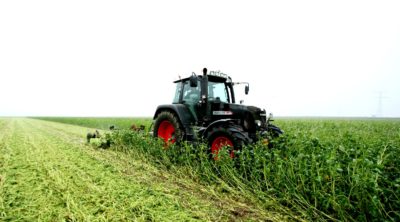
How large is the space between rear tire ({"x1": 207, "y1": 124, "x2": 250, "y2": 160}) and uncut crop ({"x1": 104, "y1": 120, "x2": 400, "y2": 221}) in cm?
20

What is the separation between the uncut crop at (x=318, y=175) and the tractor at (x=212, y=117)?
14.6 inches

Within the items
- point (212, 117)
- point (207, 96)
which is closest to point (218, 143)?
point (212, 117)

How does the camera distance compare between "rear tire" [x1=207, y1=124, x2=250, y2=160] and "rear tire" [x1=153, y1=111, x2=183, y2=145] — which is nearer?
"rear tire" [x1=207, y1=124, x2=250, y2=160]

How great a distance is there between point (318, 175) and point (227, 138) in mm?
2051

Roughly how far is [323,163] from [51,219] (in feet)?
11.9

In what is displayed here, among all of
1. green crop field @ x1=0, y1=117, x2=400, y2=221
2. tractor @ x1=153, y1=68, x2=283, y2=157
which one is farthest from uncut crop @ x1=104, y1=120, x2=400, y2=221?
tractor @ x1=153, y1=68, x2=283, y2=157

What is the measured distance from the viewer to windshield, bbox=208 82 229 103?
6747 mm

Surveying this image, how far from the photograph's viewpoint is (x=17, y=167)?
599cm

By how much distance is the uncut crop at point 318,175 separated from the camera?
3.17 m

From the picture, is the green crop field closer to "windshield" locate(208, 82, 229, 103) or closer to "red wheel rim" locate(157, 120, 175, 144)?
"red wheel rim" locate(157, 120, 175, 144)

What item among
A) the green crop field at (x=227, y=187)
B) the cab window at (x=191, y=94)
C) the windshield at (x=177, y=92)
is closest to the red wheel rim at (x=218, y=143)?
the green crop field at (x=227, y=187)

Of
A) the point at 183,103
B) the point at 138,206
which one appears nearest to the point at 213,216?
the point at 138,206

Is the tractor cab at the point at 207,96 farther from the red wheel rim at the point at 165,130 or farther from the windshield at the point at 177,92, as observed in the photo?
the red wheel rim at the point at 165,130

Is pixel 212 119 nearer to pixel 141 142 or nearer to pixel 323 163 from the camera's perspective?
pixel 141 142
